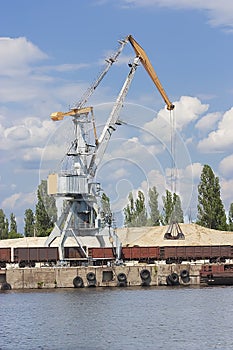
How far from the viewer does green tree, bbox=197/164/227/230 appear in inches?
5059

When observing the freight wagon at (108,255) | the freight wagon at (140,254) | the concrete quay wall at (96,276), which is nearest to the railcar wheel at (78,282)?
the concrete quay wall at (96,276)

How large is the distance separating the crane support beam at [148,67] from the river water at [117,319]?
2974cm

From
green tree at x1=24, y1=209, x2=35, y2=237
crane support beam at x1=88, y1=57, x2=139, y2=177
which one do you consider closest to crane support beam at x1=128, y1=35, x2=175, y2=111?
crane support beam at x1=88, y1=57, x2=139, y2=177

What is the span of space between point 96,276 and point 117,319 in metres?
26.8

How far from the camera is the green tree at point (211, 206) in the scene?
12850 cm

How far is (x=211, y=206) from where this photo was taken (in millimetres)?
Answer: 128625

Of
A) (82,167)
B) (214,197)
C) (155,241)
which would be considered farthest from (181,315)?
(214,197)

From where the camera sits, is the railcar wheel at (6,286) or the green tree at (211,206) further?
the green tree at (211,206)

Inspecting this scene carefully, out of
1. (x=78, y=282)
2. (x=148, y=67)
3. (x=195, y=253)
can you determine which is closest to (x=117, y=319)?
(x=78, y=282)

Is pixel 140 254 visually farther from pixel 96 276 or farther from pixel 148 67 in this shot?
pixel 148 67

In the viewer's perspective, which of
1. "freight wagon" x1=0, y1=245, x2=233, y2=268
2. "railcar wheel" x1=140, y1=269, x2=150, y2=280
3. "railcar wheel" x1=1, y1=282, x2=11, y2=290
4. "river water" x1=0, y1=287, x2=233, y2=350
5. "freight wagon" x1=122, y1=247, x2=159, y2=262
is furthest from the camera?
"freight wagon" x1=122, y1=247, x2=159, y2=262

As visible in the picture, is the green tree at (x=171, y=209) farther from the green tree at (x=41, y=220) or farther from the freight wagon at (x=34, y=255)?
the freight wagon at (x=34, y=255)

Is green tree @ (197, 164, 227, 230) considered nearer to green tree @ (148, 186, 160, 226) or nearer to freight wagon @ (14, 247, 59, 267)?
green tree @ (148, 186, 160, 226)

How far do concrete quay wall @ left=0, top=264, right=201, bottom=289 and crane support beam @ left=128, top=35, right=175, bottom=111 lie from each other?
23888 mm
